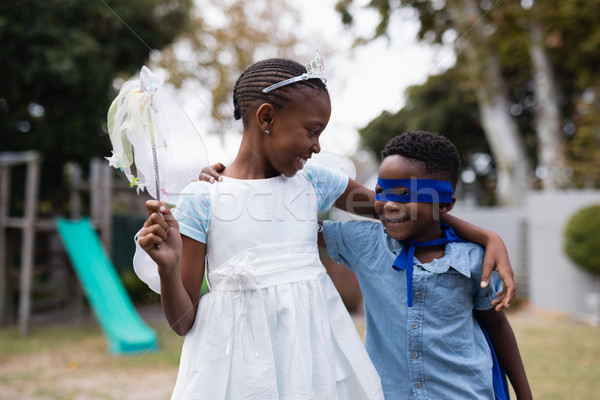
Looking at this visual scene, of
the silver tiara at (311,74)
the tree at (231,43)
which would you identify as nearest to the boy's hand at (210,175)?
the silver tiara at (311,74)

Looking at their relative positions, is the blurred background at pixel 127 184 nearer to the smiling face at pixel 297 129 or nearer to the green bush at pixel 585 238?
the green bush at pixel 585 238

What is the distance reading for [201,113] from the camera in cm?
1416

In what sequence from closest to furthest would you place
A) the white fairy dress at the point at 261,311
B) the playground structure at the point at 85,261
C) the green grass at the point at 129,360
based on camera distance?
the white fairy dress at the point at 261,311 → the green grass at the point at 129,360 → the playground structure at the point at 85,261

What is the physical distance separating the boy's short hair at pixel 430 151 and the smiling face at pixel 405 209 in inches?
0.7

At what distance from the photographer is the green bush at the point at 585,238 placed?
7211 mm

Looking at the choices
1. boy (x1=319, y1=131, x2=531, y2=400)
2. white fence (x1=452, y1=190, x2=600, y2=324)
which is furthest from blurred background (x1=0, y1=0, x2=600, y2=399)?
boy (x1=319, y1=131, x2=531, y2=400)

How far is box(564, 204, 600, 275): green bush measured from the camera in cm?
721

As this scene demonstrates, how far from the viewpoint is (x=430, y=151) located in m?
1.66

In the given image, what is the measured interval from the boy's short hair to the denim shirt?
0.23 metres

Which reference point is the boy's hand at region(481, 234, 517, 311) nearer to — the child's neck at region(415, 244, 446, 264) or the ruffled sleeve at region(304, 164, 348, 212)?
the child's neck at region(415, 244, 446, 264)

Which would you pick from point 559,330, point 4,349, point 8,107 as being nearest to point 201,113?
point 8,107

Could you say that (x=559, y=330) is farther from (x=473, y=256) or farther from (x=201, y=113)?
(x=201, y=113)

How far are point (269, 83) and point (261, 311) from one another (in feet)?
2.08

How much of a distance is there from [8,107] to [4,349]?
12.1 feet
